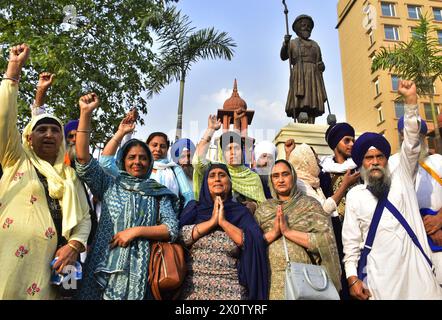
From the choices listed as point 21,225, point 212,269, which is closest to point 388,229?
point 212,269

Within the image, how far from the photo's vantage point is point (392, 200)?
2736 millimetres

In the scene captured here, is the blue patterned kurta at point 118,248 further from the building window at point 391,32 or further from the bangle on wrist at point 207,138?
the building window at point 391,32

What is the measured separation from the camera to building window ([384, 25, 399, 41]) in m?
28.3

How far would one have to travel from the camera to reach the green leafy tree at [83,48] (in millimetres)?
8594

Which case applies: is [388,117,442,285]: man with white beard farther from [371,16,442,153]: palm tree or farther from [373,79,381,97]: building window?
[373,79,381,97]: building window

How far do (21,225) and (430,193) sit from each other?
9.27 ft

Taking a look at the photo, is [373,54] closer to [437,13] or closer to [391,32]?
[391,32]

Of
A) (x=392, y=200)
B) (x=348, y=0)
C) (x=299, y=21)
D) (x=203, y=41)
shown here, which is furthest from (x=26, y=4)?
(x=348, y=0)

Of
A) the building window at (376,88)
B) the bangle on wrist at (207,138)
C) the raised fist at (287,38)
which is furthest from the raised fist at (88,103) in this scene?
the building window at (376,88)

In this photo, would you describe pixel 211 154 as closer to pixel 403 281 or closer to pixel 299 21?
pixel 403 281

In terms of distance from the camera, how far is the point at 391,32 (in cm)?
2848

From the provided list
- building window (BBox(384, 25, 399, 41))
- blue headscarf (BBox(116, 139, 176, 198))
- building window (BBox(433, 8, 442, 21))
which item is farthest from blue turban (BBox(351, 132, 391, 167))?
building window (BBox(433, 8, 442, 21))

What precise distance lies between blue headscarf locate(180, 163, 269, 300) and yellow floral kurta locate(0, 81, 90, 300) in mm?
792

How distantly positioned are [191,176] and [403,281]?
2.20 metres
